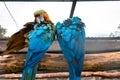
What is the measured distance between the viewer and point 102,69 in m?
3.46

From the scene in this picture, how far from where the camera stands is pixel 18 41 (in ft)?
11.3

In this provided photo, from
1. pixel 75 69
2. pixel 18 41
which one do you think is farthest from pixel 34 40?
pixel 75 69

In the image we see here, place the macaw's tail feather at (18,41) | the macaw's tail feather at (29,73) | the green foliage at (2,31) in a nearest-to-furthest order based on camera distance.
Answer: the macaw's tail feather at (29,73) < the macaw's tail feather at (18,41) < the green foliage at (2,31)

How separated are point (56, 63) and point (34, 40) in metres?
0.33

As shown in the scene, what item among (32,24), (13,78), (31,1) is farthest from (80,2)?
(13,78)

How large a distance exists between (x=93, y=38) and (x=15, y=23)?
88 centimetres

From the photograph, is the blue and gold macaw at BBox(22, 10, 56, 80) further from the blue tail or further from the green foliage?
the green foliage

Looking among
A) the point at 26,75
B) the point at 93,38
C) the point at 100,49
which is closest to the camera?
the point at 26,75

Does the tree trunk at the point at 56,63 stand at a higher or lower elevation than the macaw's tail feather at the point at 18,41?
lower

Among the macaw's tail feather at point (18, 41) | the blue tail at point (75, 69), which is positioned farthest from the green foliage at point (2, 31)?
the blue tail at point (75, 69)

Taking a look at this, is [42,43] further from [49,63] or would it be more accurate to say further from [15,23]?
[15,23]

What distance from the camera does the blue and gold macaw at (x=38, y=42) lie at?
3.20 meters

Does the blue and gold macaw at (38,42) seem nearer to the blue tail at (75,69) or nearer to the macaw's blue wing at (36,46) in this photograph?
the macaw's blue wing at (36,46)

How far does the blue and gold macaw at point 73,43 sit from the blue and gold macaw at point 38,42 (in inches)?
3.9
